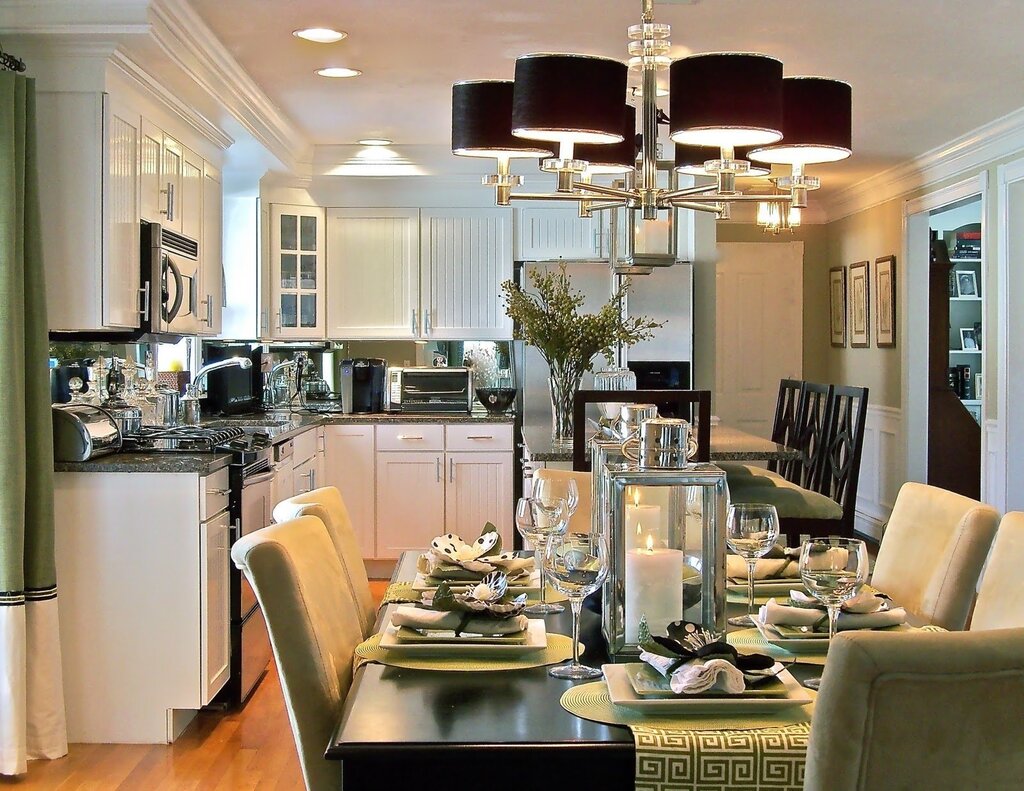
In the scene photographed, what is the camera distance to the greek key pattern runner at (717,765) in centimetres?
139

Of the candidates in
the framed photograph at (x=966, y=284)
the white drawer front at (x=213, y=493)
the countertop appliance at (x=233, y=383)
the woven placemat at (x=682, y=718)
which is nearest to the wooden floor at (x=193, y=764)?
the white drawer front at (x=213, y=493)

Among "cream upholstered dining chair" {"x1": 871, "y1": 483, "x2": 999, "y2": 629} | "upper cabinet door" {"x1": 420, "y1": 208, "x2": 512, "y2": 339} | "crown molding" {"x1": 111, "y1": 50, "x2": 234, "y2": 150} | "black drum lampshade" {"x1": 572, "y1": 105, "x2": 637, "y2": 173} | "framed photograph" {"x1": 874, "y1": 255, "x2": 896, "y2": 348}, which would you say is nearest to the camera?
"cream upholstered dining chair" {"x1": 871, "y1": 483, "x2": 999, "y2": 629}

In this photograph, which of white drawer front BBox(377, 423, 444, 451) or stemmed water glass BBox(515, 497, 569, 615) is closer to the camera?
stemmed water glass BBox(515, 497, 569, 615)

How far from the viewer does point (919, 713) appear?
112 centimetres

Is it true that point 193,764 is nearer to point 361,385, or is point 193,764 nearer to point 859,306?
point 361,385

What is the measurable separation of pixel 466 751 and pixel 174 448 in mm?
2417

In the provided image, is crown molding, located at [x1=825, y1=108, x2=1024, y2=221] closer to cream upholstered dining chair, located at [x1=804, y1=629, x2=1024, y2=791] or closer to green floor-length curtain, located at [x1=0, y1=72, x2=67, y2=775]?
green floor-length curtain, located at [x1=0, y1=72, x2=67, y2=775]

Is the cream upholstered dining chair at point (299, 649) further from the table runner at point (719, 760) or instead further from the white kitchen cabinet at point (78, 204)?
the white kitchen cabinet at point (78, 204)

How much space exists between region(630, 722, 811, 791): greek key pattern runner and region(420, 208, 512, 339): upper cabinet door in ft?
16.0

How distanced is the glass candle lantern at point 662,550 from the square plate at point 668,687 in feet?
0.54

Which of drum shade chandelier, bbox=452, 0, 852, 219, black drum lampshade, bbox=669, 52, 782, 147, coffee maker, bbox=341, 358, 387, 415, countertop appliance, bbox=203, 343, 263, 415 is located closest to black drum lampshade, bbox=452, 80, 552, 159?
drum shade chandelier, bbox=452, 0, 852, 219

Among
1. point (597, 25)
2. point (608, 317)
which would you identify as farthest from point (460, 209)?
point (597, 25)

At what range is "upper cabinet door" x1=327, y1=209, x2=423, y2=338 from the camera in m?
6.21

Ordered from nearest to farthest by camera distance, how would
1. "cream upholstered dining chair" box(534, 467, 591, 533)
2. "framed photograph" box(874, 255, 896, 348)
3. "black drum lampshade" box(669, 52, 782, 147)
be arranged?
1. "black drum lampshade" box(669, 52, 782, 147)
2. "cream upholstered dining chair" box(534, 467, 591, 533)
3. "framed photograph" box(874, 255, 896, 348)
